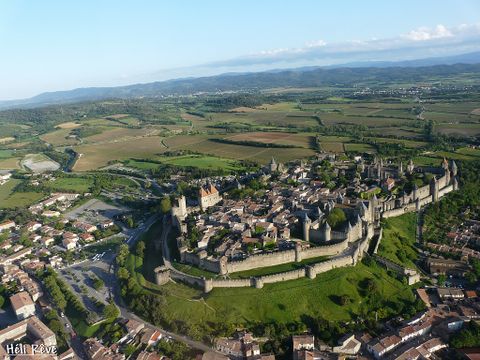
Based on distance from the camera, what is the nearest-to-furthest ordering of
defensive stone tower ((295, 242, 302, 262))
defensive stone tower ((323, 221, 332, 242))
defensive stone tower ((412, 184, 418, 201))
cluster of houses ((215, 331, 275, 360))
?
cluster of houses ((215, 331, 275, 360))
defensive stone tower ((295, 242, 302, 262))
defensive stone tower ((323, 221, 332, 242))
defensive stone tower ((412, 184, 418, 201))

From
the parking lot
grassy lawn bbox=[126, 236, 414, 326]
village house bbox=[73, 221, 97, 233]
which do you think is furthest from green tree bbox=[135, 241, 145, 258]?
village house bbox=[73, 221, 97, 233]

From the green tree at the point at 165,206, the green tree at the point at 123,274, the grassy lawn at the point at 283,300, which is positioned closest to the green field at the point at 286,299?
the grassy lawn at the point at 283,300

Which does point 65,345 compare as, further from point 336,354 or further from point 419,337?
point 419,337

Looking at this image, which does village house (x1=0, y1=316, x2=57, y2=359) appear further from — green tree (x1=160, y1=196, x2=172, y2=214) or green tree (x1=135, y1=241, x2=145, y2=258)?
green tree (x1=160, y1=196, x2=172, y2=214)

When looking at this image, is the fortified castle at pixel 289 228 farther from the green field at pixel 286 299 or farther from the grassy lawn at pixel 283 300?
the grassy lawn at pixel 283 300

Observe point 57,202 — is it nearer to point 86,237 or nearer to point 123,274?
point 86,237

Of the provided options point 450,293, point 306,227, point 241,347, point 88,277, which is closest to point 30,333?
point 88,277
